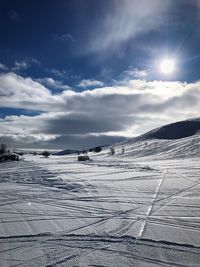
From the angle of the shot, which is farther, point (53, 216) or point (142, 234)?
point (53, 216)

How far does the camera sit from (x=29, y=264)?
23.6ft

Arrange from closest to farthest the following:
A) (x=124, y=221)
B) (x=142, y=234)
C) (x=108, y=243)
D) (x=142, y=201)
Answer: (x=108, y=243) → (x=142, y=234) → (x=124, y=221) → (x=142, y=201)

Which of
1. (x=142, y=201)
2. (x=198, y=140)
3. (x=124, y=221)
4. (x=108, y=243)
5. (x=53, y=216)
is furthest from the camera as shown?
(x=198, y=140)

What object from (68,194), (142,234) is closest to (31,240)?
(142,234)

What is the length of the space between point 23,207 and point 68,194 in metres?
4.18

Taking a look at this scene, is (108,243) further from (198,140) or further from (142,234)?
(198,140)

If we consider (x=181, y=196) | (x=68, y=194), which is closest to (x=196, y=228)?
(x=181, y=196)

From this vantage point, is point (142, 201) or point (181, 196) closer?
point (142, 201)

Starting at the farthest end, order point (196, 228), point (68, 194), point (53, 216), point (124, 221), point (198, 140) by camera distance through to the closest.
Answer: point (198, 140) < point (68, 194) < point (53, 216) < point (124, 221) < point (196, 228)

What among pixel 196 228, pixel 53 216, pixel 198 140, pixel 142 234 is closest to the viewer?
pixel 142 234

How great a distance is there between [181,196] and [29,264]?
34.9ft

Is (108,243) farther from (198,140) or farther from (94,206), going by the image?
(198,140)

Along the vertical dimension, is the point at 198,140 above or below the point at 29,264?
above

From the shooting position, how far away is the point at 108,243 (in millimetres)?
8531
